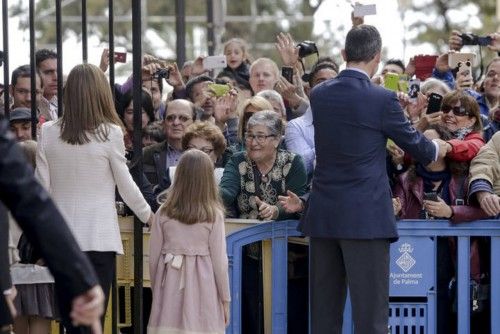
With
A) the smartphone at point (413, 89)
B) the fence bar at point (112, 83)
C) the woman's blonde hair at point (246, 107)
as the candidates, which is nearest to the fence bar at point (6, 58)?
the fence bar at point (112, 83)

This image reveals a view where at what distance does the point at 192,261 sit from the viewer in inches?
345

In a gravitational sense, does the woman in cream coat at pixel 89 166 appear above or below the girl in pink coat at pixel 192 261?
above

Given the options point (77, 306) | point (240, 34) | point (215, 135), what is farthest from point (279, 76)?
point (240, 34)

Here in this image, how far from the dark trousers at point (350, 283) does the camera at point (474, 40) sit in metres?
3.92

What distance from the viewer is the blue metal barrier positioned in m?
9.15

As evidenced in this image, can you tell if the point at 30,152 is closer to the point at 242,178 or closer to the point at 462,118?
the point at 242,178

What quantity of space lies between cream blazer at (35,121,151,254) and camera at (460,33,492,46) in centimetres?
448

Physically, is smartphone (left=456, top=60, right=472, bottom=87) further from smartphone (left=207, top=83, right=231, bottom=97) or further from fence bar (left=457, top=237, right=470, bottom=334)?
fence bar (left=457, top=237, right=470, bottom=334)

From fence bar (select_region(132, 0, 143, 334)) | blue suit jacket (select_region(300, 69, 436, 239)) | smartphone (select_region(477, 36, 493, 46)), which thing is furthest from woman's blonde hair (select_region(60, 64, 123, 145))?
smartphone (select_region(477, 36, 493, 46))

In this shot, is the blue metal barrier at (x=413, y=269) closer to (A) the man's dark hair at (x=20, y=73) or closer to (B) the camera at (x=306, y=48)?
(A) the man's dark hair at (x=20, y=73)

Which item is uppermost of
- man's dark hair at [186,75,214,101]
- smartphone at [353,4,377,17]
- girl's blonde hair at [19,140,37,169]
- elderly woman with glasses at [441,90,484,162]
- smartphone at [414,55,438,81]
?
smartphone at [353,4,377,17]

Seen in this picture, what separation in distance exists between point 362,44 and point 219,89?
2.78m

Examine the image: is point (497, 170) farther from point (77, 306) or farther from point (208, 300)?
point (77, 306)

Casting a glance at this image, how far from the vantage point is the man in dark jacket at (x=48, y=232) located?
509 centimetres
